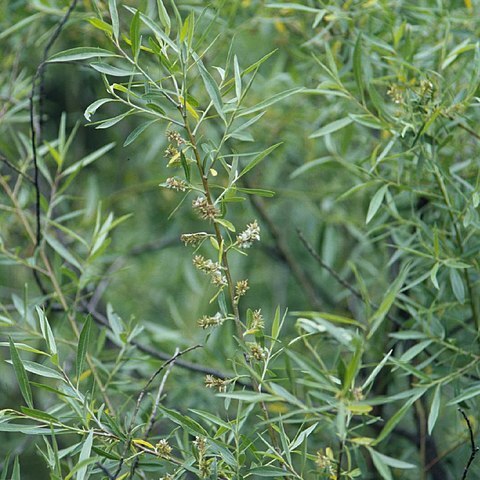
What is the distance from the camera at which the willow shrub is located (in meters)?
A: 0.55

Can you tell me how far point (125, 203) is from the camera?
62.5 inches

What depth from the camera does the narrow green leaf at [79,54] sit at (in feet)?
1.85

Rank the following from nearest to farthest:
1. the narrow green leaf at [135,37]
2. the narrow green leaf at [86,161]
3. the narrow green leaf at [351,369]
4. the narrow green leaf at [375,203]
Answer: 1. the narrow green leaf at [351,369]
2. the narrow green leaf at [135,37]
3. the narrow green leaf at [375,203]
4. the narrow green leaf at [86,161]

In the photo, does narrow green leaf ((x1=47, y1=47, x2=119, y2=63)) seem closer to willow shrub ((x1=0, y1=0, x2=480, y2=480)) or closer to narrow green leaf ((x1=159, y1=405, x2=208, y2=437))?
willow shrub ((x1=0, y1=0, x2=480, y2=480))

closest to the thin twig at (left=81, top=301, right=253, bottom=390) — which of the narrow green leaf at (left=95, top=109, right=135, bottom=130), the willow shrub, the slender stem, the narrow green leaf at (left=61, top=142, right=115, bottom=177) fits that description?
the willow shrub

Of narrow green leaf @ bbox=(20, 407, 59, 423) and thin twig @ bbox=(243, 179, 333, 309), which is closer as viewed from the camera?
narrow green leaf @ bbox=(20, 407, 59, 423)

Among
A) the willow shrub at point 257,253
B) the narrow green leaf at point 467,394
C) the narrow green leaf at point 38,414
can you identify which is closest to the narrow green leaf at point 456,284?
the willow shrub at point 257,253

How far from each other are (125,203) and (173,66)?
106 cm

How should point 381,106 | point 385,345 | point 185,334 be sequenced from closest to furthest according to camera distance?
point 381,106
point 385,345
point 185,334

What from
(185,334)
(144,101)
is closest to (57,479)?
(144,101)

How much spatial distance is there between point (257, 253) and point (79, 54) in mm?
1142

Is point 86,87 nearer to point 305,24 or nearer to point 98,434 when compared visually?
point 305,24

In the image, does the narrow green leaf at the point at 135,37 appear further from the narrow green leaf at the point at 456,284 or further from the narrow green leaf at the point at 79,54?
the narrow green leaf at the point at 456,284

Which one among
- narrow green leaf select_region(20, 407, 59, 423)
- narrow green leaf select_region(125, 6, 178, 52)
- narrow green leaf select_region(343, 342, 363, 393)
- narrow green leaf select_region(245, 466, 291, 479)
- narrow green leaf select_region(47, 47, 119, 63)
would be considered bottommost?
narrow green leaf select_region(245, 466, 291, 479)
